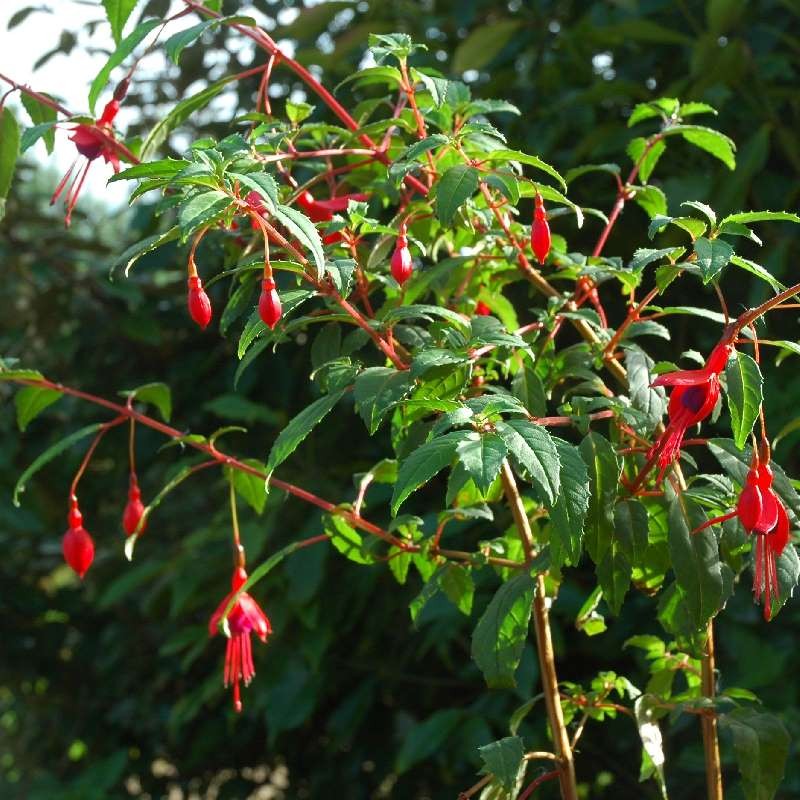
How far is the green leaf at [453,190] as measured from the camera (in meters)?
0.67

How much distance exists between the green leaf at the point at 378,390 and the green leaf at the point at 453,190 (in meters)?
0.09

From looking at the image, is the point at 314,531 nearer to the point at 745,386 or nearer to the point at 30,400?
the point at 30,400

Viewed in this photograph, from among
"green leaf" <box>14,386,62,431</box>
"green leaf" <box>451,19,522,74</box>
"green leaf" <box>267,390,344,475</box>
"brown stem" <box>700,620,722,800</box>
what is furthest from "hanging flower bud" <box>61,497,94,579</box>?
"green leaf" <box>451,19,522,74</box>

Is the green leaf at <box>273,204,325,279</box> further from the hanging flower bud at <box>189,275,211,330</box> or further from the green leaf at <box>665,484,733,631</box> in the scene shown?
the green leaf at <box>665,484,733,631</box>

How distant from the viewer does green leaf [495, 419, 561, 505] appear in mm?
576

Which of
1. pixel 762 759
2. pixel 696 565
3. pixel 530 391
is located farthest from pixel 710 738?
pixel 530 391

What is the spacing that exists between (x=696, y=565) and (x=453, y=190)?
0.26 metres

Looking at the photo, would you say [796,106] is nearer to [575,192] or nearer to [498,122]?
[575,192]

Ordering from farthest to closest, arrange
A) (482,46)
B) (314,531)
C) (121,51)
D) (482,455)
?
1. (482,46)
2. (314,531)
3. (121,51)
4. (482,455)

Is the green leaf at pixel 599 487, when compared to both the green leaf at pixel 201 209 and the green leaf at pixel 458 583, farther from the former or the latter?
the green leaf at pixel 201 209

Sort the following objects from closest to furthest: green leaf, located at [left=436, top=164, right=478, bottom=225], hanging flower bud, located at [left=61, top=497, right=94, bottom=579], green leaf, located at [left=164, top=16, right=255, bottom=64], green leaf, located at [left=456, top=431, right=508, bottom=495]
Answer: green leaf, located at [left=456, top=431, right=508, bottom=495] → green leaf, located at [left=436, top=164, right=478, bottom=225] → green leaf, located at [left=164, top=16, right=255, bottom=64] → hanging flower bud, located at [left=61, top=497, right=94, bottom=579]

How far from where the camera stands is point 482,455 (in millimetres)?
568

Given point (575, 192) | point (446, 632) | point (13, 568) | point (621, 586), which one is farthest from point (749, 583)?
point (13, 568)

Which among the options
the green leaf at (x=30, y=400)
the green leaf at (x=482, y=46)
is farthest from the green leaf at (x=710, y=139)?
the green leaf at (x=482, y=46)
